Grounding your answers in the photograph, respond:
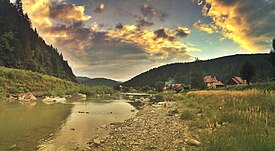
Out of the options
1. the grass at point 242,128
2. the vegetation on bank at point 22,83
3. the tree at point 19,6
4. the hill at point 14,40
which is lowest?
the grass at point 242,128

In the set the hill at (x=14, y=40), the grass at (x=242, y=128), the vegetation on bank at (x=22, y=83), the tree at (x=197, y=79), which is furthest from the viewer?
the hill at (x=14, y=40)

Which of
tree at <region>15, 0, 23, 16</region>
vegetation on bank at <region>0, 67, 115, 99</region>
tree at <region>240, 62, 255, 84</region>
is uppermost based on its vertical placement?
tree at <region>15, 0, 23, 16</region>

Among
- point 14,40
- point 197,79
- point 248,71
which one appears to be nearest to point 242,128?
point 248,71

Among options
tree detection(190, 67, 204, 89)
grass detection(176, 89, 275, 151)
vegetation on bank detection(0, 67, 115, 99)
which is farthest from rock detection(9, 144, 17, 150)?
tree detection(190, 67, 204, 89)

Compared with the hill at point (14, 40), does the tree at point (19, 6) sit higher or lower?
higher

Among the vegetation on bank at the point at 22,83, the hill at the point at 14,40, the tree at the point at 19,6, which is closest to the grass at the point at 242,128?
the vegetation on bank at the point at 22,83

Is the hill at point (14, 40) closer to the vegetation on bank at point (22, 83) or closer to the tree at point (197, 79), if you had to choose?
the vegetation on bank at point (22, 83)

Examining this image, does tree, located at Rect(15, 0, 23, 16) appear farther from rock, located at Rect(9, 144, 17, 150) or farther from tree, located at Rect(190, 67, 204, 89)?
rock, located at Rect(9, 144, 17, 150)

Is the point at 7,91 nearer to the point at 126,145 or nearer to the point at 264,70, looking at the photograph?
the point at 126,145

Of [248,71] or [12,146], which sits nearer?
[12,146]

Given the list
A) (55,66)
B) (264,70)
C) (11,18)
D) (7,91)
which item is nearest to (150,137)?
(7,91)

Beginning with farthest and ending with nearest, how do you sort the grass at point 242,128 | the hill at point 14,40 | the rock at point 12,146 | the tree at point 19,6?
the tree at point 19,6
the hill at point 14,40
the rock at point 12,146
the grass at point 242,128

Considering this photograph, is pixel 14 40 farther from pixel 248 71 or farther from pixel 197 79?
pixel 248 71

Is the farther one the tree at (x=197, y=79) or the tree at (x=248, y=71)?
the tree at (x=197, y=79)
